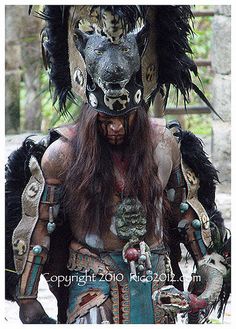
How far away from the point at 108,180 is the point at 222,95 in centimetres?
433

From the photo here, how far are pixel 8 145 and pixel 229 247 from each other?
454cm

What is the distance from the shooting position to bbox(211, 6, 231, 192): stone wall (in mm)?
8961

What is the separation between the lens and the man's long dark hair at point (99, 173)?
15.8 feet

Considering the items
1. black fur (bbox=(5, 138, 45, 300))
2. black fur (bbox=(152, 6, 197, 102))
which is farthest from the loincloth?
black fur (bbox=(152, 6, 197, 102))

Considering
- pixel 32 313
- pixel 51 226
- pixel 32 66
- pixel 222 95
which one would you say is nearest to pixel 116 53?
pixel 51 226

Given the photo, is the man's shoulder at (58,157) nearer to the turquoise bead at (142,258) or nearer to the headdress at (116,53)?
the headdress at (116,53)

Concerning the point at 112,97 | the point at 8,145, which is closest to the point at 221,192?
the point at 8,145

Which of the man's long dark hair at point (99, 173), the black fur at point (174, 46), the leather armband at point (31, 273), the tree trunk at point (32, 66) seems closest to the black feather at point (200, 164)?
the black fur at point (174, 46)

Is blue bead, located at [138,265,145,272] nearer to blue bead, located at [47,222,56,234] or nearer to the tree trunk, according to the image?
blue bead, located at [47,222,56,234]

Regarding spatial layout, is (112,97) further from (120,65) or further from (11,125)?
(11,125)

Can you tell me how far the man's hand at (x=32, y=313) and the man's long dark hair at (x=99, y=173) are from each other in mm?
357

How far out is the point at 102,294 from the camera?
4895 mm

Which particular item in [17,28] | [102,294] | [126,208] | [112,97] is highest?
[17,28]

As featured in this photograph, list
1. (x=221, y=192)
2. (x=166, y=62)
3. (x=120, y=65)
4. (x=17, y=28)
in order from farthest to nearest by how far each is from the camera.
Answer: (x=17, y=28) < (x=221, y=192) < (x=166, y=62) < (x=120, y=65)
